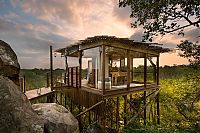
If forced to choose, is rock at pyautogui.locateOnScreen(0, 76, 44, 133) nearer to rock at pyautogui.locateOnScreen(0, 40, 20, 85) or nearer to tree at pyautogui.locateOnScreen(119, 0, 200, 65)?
rock at pyautogui.locateOnScreen(0, 40, 20, 85)

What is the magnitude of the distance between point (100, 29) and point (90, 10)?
267cm

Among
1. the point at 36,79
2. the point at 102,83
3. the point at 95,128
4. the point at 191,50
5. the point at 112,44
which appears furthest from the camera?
the point at 36,79

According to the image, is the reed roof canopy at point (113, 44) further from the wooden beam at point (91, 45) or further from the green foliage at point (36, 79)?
Answer: the green foliage at point (36, 79)

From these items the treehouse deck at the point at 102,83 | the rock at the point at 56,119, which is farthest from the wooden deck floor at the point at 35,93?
the rock at the point at 56,119

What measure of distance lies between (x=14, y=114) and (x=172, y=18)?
441 centimetres

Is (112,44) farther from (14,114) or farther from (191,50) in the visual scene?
(14,114)

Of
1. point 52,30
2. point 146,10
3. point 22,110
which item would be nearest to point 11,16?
point 52,30

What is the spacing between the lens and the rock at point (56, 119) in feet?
20.8

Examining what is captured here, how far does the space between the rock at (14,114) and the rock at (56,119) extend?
3.31 feet

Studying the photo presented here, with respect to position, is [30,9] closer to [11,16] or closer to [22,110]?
[11,16]

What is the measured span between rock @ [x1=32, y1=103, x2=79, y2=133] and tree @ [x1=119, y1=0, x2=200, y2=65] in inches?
143

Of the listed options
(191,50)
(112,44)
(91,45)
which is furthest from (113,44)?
(191,50)

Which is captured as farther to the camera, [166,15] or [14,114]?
[166,15]

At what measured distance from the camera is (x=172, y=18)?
530cm
